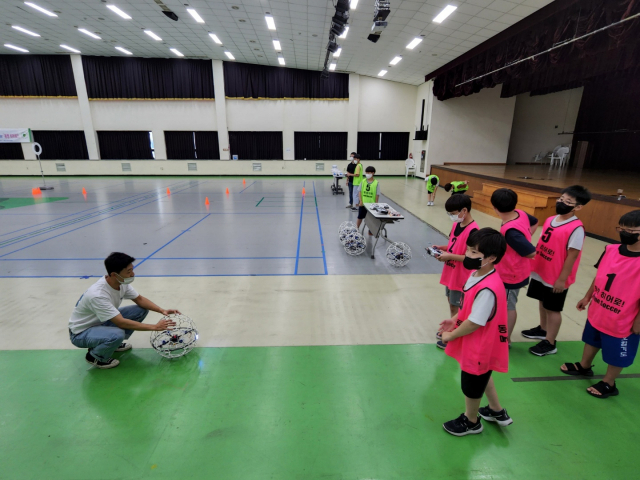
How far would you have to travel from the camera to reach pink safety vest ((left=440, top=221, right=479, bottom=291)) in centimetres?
296

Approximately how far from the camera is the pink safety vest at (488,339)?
1.97 metres

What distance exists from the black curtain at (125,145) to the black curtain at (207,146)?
310 cm

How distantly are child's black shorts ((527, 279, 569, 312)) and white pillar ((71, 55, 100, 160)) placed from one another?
24.4 metres

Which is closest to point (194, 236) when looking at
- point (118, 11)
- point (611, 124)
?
point (118, 11)

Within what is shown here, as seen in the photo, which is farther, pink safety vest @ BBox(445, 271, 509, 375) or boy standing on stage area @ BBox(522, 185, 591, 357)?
boy standing on stage area @ BBox(522, 185, 591, 357)

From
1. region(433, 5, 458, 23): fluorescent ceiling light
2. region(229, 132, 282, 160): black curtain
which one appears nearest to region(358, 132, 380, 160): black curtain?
region(229, 132, 282, 160): black curtain

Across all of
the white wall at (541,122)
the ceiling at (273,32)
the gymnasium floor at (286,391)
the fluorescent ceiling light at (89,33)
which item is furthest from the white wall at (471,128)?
the fluorescent ceiling light at (89,33)

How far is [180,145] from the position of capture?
2070 cm

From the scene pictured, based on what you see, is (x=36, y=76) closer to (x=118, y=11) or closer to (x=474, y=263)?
(x=118, y=11)

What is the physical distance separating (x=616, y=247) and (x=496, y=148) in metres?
18.5

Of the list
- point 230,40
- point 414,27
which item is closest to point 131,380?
point 414,27

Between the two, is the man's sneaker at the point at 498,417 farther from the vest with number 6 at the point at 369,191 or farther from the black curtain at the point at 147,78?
the black curtain at the point at 147,78

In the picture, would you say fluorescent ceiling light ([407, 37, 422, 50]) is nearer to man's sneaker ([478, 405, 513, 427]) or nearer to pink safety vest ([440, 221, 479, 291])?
pink safety vest ([440, 221, 479, 291])

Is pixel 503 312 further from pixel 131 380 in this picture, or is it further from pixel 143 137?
pixel 143 137
